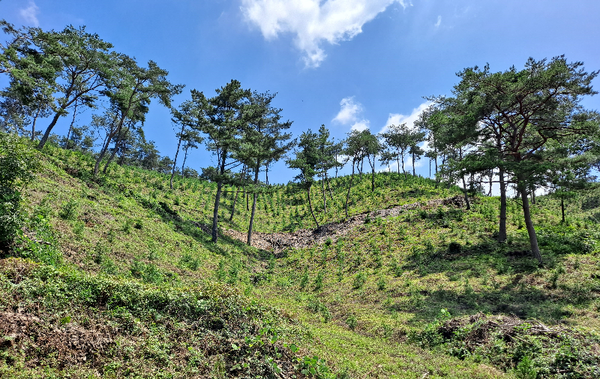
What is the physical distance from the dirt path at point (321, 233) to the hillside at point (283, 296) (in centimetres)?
118

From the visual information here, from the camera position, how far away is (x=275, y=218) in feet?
117

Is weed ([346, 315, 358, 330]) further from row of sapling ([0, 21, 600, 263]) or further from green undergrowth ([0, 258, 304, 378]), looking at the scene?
row of sapling ([0, 21, 600, 263])

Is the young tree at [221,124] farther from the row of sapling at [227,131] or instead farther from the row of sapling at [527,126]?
the row of sapling at [527,126]

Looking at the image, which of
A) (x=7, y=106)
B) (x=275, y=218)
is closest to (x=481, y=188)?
(x=275, y=218)

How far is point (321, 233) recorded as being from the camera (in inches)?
1104

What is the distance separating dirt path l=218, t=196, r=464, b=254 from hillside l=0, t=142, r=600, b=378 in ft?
3.88

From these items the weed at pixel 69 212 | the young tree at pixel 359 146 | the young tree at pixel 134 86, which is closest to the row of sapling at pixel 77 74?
the young tree at pixel 134 86

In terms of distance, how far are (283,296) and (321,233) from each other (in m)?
14.3

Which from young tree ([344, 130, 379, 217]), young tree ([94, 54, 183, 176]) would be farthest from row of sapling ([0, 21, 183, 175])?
young tree ([344, 130, 379, 217])

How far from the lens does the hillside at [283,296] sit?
16.1 feet

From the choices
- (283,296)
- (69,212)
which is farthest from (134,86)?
(283,296)

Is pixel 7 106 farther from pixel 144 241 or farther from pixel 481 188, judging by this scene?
pixel 481 188

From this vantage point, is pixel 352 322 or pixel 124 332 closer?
pixel 124 332

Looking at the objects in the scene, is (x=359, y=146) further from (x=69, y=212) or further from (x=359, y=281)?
(x=69, y=212)
